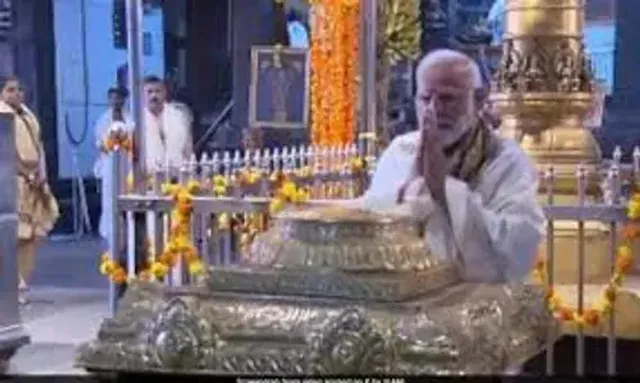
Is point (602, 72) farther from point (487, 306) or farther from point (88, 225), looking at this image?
point (487, 306)

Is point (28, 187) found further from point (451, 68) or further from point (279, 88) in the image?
point (451, 68)

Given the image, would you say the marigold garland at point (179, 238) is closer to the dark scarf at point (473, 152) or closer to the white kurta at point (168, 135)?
the white kurta at point (168, 135)

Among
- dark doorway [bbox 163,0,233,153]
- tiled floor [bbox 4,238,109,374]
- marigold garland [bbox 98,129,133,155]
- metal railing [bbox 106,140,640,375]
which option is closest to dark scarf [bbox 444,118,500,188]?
metal railing [bbox 106,140,640,375]

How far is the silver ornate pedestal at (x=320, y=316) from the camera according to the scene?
1639 mm

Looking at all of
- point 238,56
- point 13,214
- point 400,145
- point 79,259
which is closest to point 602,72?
point 238,56

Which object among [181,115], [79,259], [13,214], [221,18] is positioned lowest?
[79,259]

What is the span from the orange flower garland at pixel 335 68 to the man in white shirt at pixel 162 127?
634 millimetres

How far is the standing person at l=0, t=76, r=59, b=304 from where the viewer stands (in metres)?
6.00

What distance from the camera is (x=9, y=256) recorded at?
4391 millimetres

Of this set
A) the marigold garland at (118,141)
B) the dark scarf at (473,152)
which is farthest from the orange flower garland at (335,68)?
the dark scarf at (473,152)

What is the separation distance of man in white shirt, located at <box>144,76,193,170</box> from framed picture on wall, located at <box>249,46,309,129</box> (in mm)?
571

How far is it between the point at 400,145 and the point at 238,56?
5.80 meters

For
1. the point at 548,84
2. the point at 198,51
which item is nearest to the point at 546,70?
the point at 548,84

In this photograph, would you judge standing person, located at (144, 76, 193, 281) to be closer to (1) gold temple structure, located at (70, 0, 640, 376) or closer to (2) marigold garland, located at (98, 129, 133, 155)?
(2) marigold garland, located at (98, 129, 133, 155)
